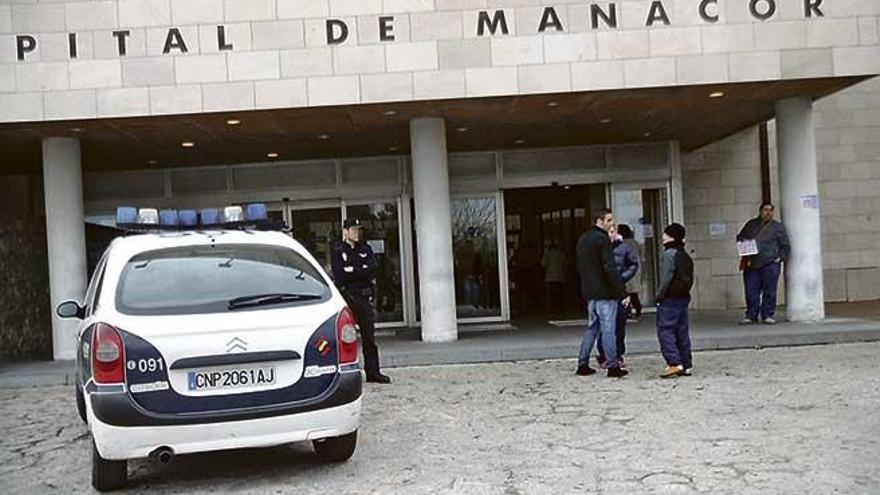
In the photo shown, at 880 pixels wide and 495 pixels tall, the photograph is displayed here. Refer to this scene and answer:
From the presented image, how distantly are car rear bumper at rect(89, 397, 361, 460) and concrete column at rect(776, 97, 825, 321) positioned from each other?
9.56 metres

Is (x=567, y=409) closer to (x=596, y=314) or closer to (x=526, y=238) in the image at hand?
(x=596, y=314)

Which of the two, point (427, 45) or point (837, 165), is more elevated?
point (427, 45)

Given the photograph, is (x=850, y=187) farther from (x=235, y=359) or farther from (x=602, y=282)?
(x=235, y=359)

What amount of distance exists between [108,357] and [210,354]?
604 mm

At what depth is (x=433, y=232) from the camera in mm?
12633

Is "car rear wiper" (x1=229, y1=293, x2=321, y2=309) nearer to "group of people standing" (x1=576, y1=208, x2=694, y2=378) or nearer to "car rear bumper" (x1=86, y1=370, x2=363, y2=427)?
"car rear bumper" (x1=86, y1=370, x2=363, y2=427)

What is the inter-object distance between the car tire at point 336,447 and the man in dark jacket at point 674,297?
4181mm

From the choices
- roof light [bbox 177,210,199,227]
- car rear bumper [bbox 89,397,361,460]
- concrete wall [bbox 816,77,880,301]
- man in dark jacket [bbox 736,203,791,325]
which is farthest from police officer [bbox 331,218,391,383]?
concrete wall [bbox 816,77,880,301]

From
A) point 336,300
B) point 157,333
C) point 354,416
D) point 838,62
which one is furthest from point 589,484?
point 838,62

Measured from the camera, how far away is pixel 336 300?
584cm

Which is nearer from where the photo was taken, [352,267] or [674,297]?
[674,297]

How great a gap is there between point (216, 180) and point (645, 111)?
8.13m

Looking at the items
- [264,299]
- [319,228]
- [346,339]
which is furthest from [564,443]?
[319,228]

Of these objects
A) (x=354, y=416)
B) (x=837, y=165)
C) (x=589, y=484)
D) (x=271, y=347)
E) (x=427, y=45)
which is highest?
(x=427, y=45)
